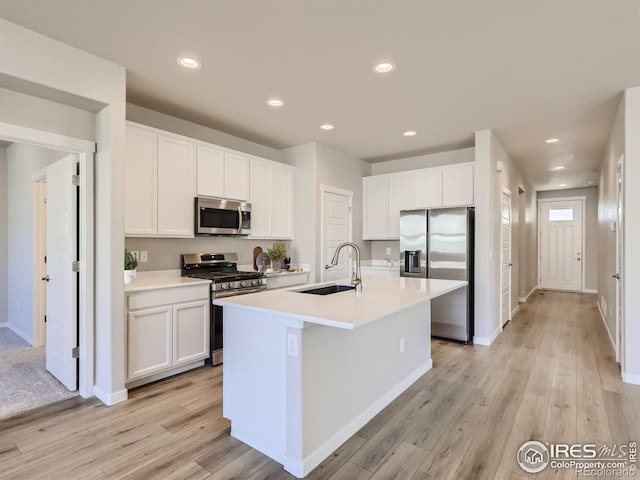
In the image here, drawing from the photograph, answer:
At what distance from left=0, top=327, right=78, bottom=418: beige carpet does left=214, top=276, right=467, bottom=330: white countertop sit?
184 cm

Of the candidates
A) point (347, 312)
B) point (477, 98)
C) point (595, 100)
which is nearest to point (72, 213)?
point (347, 312)

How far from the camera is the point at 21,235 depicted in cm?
451

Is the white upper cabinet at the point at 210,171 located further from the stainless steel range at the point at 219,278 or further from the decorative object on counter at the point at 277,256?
the decorative object on counter at the point at 277,256

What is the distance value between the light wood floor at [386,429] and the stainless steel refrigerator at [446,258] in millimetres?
873

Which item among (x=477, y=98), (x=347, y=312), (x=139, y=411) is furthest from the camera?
(x=477, y=98)

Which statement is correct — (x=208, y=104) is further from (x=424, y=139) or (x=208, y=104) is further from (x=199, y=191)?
(x=424, y=139)

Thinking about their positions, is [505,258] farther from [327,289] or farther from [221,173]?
[221,173]

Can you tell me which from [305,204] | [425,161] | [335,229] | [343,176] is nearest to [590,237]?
[425,161]

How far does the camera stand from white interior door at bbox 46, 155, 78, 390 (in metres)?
2.85

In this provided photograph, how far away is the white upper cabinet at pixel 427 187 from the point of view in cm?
503

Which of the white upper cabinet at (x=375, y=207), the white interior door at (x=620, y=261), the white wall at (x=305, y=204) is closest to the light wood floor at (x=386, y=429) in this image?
the white interior door at (x=620, y=261)

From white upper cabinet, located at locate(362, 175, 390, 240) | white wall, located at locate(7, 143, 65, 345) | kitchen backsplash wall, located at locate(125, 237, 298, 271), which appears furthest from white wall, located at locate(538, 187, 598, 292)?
white wall, located at locate(7, 143, 65, 345)

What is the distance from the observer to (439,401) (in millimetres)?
2789

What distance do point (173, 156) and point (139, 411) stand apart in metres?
2.31
